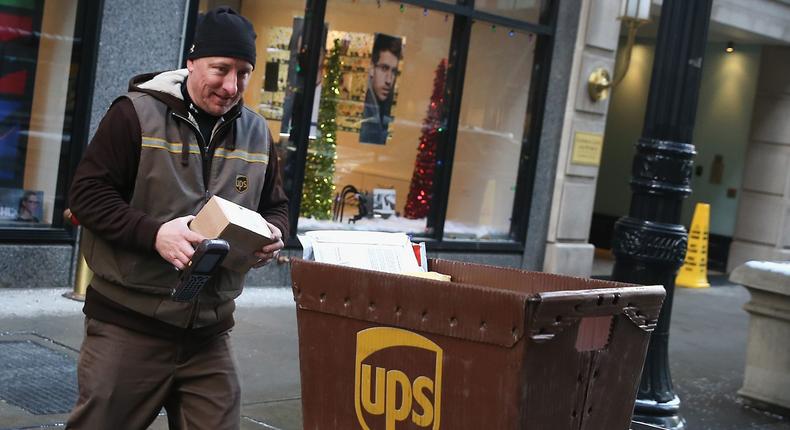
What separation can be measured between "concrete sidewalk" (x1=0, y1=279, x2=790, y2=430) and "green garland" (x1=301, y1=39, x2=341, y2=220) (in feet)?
2.87

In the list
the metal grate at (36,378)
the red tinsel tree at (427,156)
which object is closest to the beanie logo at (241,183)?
the metal grate at (36,378)

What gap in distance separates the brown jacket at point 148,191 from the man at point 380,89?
777cm

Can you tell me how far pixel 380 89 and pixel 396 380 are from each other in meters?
8.49

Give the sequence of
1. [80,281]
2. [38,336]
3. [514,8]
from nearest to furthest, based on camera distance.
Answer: [38,336], [80,281], [514,8]

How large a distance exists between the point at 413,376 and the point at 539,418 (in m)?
0.35

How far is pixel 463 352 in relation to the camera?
309cm

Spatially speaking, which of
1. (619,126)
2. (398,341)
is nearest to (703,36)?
(398,341)

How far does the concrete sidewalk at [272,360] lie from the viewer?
6.61 metres

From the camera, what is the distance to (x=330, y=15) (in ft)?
35.4

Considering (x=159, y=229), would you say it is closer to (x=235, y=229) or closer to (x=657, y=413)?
(x=235, y=229)

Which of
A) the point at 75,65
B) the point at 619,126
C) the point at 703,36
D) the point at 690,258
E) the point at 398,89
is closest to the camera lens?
the point at 703,36

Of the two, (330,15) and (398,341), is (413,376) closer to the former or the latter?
(398,341)

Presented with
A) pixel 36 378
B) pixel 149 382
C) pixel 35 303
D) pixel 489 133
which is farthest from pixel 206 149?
pixel 489 133

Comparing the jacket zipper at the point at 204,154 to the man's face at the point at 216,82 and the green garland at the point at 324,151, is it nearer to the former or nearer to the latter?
the man's face at the point at 216,82
